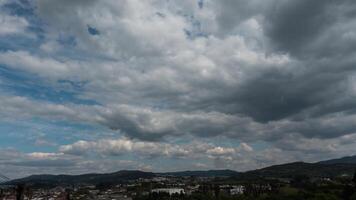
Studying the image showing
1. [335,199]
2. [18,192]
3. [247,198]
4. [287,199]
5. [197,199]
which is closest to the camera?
[18,192]

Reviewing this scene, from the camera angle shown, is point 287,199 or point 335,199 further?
point 287,199

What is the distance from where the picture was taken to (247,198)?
597 ft

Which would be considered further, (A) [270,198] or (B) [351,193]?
(A) [270,198]

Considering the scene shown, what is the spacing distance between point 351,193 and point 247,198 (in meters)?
47.8

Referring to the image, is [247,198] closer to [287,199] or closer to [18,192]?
[287,199]

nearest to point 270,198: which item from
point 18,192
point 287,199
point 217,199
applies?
point 287,199

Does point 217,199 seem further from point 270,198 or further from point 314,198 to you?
point 314,198

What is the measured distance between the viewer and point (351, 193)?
474 ft

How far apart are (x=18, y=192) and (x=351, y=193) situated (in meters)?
119

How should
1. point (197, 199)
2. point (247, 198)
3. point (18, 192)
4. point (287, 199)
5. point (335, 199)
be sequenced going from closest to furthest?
point (18, 192) → point (335, 199) → point (287, 199) → point (247, 198) → point (197, 199)

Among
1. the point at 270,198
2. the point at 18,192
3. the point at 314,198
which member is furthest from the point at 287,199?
the point at 18,192

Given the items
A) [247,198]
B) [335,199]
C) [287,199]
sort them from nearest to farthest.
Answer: [335,199]
[287,199]
[247,198]

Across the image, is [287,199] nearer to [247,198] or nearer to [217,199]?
[247,198]

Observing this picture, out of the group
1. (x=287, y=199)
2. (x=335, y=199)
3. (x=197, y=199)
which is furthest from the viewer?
(x=197, y=199)
